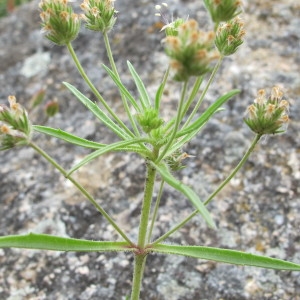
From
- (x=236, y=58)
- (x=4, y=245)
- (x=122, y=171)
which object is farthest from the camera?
(x=236, y=58)

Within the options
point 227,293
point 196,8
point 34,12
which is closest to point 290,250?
point 227,293

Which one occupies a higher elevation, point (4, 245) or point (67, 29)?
point (67, 29)

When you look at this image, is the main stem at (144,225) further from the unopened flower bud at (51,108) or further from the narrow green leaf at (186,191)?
the unopened flower bud at (51,108)

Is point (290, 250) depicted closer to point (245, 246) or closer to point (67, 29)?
point (245, 246)

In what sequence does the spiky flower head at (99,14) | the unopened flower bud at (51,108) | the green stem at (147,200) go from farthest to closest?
the unopened flower bud at (51,108), the spiky flower head at (99,14), the green stem at (147,200)

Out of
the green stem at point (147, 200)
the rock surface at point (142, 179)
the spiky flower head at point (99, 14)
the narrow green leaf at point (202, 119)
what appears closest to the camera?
the narrow green leaf at point (202, 119)

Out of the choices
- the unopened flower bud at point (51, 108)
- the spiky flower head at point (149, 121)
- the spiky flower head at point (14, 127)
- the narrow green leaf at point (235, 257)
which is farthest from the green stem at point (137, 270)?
the unopened flower bud at point (51, 108)

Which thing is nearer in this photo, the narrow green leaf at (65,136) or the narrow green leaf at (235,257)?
the narrow green leaf at (235,257)
